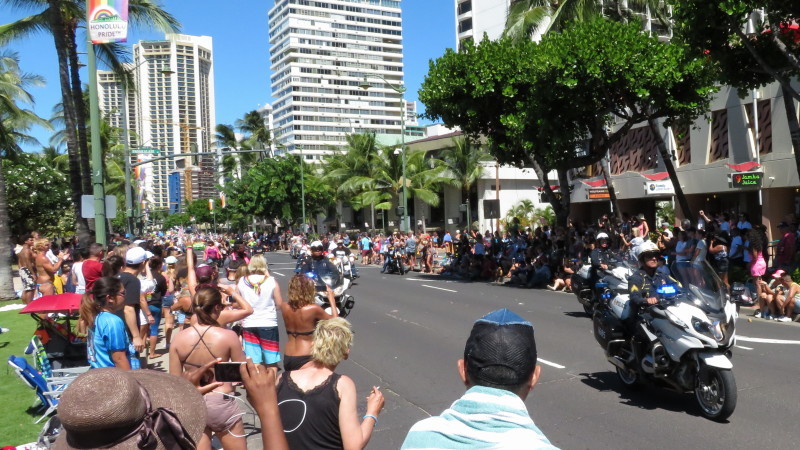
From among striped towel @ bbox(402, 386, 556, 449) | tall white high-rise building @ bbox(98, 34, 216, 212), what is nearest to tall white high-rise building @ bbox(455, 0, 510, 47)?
striped towel @ bbox(402, 386, 556, 449)

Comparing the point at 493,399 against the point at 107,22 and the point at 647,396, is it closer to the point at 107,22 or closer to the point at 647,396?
the point at 647,396

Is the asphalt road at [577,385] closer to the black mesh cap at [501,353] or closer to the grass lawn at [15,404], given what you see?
the grass lawn at [15,404]

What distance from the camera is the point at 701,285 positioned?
23.2 ft

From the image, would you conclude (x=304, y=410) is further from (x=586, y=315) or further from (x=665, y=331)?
(x=586, y=315)

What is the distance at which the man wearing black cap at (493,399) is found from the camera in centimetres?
196

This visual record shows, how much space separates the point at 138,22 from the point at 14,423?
16.3m

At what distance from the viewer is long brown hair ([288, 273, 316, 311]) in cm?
671

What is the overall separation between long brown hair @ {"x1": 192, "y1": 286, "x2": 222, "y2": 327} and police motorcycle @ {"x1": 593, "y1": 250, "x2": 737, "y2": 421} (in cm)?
444

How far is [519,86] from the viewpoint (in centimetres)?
2103

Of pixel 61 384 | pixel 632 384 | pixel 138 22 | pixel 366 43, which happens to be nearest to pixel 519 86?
pixel 138 22

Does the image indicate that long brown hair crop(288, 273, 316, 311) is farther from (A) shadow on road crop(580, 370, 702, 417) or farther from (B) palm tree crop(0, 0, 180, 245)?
(B) palm tree crop(0, 0, 180, 245)

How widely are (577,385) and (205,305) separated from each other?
495cm

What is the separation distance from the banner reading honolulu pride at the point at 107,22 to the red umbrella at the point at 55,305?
7237 millimetres

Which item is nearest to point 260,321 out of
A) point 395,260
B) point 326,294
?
point 326,294
